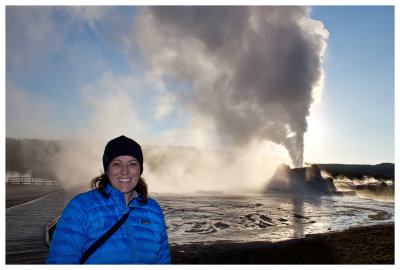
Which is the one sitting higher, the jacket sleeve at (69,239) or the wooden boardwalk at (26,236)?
the jacket sleeve at (69,239)

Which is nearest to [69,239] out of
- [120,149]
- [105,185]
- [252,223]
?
Result: [105,185]

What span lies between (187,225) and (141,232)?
13.1 metres

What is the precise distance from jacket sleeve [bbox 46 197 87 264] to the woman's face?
42 cm

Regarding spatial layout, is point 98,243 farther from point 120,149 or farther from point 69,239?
point 120,149

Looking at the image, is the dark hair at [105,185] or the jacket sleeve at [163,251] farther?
the jacket sleeve at [163,251]

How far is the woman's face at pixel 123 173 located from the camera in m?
2.47

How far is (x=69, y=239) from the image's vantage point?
2086mm

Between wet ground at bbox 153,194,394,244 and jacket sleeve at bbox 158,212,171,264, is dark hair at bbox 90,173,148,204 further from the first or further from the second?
wet ground at bbox 153,194,394,244

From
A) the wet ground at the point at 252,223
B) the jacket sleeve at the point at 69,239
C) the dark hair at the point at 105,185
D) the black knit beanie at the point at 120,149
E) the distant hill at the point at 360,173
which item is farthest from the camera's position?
the distant hill at the point at 360,173

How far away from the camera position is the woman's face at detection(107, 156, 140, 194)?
2467 mm

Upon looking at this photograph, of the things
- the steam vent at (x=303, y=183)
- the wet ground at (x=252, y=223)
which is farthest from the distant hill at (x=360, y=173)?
the wet ground at (x=252, y=223)

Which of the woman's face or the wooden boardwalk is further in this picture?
the wooden boardwalk

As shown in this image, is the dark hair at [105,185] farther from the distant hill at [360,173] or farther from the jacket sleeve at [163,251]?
the distant hill at [360,173]

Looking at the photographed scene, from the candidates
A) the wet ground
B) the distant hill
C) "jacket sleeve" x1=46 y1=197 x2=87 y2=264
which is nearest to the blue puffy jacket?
"jacket sleeve" x1=46 y1=197 x2=87 y2=264
